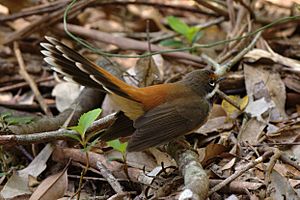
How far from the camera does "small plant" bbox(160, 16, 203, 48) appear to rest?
5.19 m

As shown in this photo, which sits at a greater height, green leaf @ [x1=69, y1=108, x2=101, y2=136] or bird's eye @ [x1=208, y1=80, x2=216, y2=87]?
green leaf @ [x1=69, y1=108, x2=101, y2=136]

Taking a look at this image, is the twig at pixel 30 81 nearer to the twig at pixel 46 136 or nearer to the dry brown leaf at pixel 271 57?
the twig at pixel 46 136

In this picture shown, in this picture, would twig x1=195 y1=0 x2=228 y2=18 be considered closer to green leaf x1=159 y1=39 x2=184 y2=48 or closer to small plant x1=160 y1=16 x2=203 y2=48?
small plant x1=160 y1=16 x2=203 y2=48

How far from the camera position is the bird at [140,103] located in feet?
11.4

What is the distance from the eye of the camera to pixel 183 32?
519cm

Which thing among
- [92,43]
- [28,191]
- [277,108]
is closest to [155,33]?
[92,43]

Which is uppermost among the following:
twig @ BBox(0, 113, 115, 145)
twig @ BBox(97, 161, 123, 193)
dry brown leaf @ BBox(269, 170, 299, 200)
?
twig @ BBox(0, 113, 115, 145)

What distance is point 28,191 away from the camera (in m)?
3.60

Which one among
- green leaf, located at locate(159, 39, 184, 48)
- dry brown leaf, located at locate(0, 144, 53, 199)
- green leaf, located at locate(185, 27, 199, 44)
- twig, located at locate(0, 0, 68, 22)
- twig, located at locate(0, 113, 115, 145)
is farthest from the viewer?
twig, located at locate(0, 0, 68, 22)

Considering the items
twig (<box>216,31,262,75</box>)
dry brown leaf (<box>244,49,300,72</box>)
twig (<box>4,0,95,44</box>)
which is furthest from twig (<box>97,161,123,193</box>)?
twig (<box>4,0,95,44</box>)

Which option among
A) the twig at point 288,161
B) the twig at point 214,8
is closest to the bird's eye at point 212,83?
the twig at point 288,161

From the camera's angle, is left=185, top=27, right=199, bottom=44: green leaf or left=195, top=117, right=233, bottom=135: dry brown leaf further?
left=185, top=27, right=199, bottom=44: green leaf

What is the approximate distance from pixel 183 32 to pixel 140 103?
1.70m

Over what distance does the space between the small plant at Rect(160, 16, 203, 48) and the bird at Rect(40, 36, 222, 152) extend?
1.30 meters
